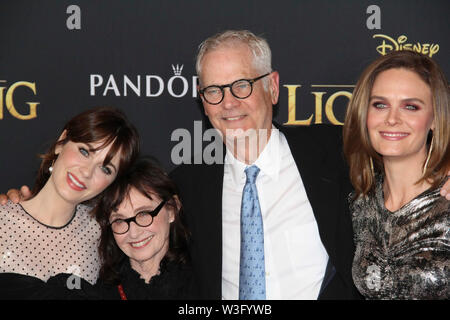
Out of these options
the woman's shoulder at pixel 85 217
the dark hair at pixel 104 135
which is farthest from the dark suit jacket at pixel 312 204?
the woman's shoulder at pixel 85 217

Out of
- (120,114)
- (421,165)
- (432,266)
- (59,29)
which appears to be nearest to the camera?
(432,266)

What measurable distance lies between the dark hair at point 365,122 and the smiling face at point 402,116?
0.11 ft

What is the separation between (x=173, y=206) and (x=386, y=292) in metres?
1.03

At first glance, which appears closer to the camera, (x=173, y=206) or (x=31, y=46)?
(x=173, y=206)

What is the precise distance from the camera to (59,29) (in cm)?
307

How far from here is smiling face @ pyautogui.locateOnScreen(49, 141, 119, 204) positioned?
7.71 feet

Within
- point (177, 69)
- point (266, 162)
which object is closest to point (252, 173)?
point (266, 162)

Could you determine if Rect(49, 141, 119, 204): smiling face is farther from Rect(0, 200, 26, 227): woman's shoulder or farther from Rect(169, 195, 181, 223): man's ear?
Rect(169, 195, 181, 223): man's ear

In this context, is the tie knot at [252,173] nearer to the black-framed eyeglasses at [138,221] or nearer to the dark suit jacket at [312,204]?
the dark suit jacket at [312,204]

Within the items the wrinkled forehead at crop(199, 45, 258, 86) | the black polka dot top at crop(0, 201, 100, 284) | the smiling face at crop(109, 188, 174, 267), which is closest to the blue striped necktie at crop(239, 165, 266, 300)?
the smiling face at crop(109, 188, 174, 267)

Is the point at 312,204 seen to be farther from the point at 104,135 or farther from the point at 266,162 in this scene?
the point at 104,135
